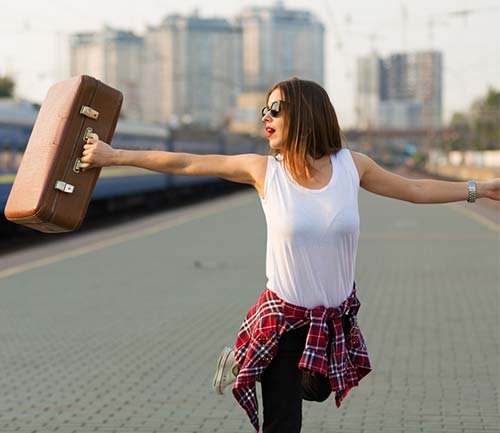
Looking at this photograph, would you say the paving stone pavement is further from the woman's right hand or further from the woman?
the woman's right hand

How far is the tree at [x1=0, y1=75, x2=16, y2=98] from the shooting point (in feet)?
237

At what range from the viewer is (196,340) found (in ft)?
32.8

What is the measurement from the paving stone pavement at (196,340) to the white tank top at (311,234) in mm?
2663

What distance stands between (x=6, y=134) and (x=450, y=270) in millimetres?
10003

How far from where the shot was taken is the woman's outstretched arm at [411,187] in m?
4.17

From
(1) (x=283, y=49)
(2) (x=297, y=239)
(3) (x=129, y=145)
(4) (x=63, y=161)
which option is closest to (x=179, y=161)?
(4) (x=63, y=161)

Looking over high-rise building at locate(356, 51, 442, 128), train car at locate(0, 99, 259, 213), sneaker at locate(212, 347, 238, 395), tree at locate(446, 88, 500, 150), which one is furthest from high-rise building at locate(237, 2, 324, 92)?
sneaker at locate(212, 347, 238, 395)

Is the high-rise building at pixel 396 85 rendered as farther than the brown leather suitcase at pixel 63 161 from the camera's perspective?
Yes

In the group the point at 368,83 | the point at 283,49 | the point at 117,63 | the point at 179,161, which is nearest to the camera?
the point at 179,161

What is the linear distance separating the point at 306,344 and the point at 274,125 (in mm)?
750

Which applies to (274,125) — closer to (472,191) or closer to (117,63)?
(472,191)

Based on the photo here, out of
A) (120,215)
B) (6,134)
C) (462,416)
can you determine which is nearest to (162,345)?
(462,416)

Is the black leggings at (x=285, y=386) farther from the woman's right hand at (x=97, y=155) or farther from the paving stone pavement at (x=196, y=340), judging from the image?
the paving stone pavement at (x=196, y=340)

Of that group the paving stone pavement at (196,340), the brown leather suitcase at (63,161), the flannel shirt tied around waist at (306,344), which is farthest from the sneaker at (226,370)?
the paving stone pavement at (196,340)
